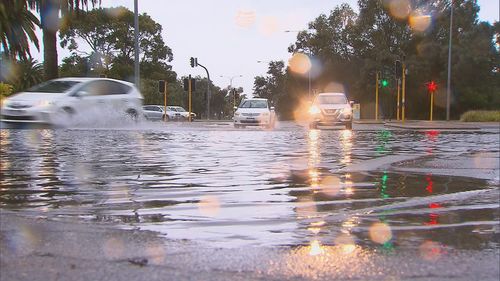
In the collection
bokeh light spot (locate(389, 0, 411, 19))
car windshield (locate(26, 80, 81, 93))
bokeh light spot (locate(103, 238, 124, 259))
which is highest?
bokeh light spot (locate(389, 0, 411, 19))

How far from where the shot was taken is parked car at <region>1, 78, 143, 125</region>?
556 inches

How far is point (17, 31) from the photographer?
3225 cm

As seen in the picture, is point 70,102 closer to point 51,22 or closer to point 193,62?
point 51,22

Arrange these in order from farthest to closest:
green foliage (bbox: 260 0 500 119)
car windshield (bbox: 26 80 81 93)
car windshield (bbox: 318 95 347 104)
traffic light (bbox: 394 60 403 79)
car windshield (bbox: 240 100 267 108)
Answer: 1. green foliage (bbox: 260 0 500 119)
2. traffic light (bbox: 394 60 403 79)
3. car windshield (bbox: 240 100 267 108)
4. car windshield (bbox: 318 95 347 104)
5. car windshield (bbox: 26 80 81 93)

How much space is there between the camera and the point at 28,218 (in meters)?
4.52

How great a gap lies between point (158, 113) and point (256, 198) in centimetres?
4277

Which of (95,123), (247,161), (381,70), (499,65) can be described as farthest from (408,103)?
(247,161)

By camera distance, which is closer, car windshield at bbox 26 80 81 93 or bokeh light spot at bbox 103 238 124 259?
bokeh light spot at bbox 103 238 124 259

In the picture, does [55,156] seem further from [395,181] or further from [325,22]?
[325,22]

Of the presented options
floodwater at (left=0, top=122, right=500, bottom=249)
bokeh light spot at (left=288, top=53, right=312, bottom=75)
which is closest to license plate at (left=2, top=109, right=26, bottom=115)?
floodwater at (left=0, top=122, right=500, bottom=249)

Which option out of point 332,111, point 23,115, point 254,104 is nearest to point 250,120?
point 254,104

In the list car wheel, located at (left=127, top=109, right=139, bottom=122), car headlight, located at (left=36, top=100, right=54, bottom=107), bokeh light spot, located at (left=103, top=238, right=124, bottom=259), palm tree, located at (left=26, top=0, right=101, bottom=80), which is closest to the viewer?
bokeh light spot, located at (left=103, top=238, right=124, bottom=259)

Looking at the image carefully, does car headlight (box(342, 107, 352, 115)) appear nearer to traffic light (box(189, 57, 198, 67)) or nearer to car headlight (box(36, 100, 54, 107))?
car headlight (box(36, 100, 54, 107))

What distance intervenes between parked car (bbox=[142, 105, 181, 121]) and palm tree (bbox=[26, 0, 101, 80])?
19106mm
